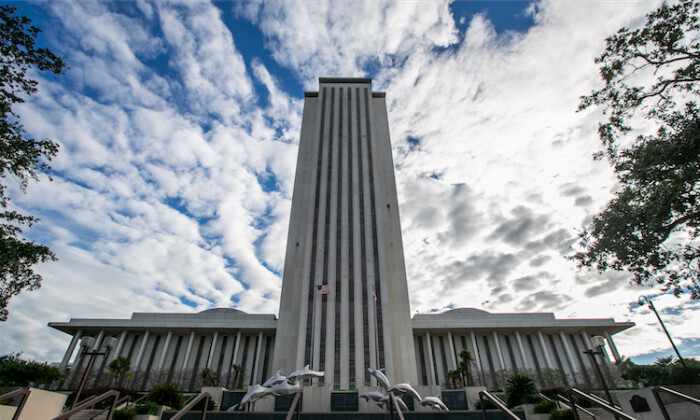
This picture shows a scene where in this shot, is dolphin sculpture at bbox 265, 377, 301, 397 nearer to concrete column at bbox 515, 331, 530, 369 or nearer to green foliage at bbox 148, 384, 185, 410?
green foliage at bbox 148, 384, 185, 410

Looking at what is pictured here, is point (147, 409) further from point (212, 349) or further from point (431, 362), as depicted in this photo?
point (431, 362)

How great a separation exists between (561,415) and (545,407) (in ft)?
9.78

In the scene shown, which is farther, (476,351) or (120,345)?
(120,345)

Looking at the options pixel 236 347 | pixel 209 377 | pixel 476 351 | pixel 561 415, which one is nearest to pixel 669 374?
pixel 561 415

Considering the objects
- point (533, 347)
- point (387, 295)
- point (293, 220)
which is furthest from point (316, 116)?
point (533, 347)

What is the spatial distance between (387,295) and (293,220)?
58.1 ft

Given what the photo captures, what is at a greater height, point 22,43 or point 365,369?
point 22,43

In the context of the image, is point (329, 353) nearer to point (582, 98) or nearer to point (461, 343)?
point (461, 343)

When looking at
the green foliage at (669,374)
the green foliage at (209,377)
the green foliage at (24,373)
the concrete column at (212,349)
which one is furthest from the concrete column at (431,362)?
the green foliage at (24,373)

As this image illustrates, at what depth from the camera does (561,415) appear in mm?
17203

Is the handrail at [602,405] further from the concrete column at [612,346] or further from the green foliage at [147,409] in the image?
the concrete column at [612,346]

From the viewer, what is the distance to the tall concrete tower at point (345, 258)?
37719 millimetres

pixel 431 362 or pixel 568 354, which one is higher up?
pixel 568 354

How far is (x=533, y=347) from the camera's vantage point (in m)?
49.0
